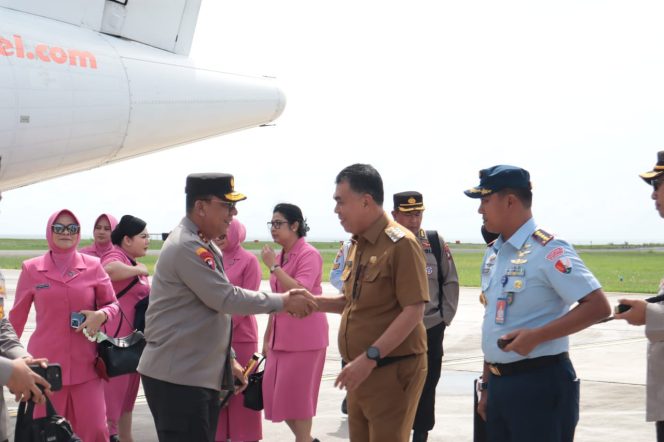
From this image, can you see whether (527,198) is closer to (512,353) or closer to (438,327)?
(512,353)

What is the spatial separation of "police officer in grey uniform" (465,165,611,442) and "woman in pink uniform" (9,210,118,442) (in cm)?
303

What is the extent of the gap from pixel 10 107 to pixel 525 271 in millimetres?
5449

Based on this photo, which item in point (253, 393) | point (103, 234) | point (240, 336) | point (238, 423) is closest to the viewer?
point (253, 393)

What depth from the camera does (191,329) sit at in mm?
4891

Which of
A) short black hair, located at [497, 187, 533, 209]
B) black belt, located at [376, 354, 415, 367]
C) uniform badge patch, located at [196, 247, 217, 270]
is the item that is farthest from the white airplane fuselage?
short black hair, located at [497, 187, 533, 209]

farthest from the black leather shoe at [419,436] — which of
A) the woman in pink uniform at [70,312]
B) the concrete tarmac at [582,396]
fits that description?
the woman in pink uniform at [70,312]

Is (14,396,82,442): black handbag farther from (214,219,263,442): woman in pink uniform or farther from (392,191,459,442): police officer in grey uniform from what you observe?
(392,191,459,442): police officer in grey uniform

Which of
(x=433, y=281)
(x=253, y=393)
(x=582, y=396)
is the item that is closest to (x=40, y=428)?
(x=253, y=393)

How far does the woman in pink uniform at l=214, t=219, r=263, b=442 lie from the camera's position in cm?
715

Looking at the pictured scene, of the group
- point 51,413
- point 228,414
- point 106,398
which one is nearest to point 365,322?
point 51,413

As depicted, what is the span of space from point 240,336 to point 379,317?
2738mm

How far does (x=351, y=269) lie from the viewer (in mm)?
5020

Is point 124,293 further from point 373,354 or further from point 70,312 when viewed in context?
point 373,354

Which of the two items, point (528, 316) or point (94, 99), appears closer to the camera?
point (528, 316)
